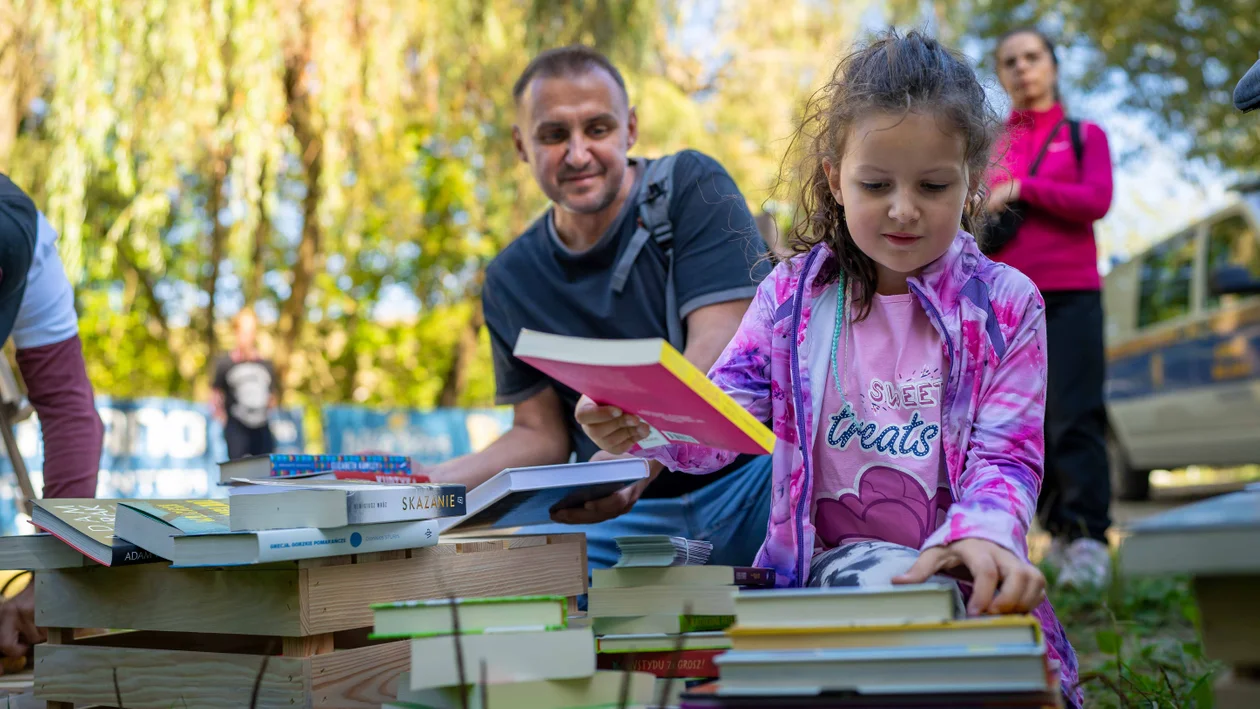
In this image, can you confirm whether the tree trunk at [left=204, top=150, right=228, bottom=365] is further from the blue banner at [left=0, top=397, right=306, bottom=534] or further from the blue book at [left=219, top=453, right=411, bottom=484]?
the blue book at [left=219, top=453, right=411, bottom=484]

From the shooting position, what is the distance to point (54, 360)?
95.7 inches

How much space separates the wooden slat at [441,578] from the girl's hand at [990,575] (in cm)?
56

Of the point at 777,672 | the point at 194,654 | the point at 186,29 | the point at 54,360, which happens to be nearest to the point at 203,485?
the point at 186,29

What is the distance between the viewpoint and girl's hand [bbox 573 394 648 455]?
59.3 inches

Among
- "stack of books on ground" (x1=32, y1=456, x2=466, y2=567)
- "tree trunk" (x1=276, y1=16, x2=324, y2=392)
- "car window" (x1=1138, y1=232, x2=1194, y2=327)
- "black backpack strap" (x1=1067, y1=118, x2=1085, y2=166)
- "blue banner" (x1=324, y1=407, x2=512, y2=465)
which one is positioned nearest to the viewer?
"stack of books on ground" (x1=32, y1=456, x2=466, y2=567)

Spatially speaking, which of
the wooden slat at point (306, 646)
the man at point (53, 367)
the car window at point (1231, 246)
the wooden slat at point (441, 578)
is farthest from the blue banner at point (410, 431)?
the wooden slat at point (306, 646)

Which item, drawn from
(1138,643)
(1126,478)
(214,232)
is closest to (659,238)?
(1138,643)

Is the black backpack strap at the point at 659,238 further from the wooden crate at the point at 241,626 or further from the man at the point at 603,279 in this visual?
the wooden crate at the point at 241,626

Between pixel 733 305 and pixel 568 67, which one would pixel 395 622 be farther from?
pixel 568 67

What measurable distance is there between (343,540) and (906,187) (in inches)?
36.0

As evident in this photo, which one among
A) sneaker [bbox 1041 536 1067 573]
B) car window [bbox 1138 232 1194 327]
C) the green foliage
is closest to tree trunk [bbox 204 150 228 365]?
the green foliage

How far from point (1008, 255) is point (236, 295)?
487 inches

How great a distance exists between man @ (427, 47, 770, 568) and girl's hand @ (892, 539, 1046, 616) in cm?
123

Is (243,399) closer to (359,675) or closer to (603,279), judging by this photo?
(603,279)
